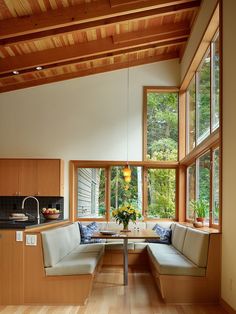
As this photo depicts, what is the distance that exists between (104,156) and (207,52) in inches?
→ 129

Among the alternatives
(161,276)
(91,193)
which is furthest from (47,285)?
(91,193)

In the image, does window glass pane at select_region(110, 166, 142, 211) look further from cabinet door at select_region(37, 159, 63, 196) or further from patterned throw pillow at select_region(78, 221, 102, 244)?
cabinet door at select_region(37, 159, 63, 196)

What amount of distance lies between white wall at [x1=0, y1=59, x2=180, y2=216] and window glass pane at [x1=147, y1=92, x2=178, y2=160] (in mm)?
257

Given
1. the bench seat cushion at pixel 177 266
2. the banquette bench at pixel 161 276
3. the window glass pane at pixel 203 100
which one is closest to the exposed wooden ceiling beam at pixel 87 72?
the window glass pane at pixel 203 100

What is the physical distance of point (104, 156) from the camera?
875 centimetres

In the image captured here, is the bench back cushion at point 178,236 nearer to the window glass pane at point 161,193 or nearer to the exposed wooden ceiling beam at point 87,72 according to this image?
the window glass pane at point 161,193

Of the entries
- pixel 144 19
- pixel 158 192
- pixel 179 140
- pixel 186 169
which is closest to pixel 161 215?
pixel 158 192

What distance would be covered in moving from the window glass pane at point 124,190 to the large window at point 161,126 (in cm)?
53

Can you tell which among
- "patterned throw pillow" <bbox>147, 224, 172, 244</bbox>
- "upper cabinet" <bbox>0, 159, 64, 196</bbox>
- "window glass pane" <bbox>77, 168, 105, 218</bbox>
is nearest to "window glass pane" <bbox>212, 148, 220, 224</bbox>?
"patterned throw pillow" <bbox>147, 224, 172, 244</bbox>

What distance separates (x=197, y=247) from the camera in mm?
5156

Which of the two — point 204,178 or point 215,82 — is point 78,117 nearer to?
point 204,178

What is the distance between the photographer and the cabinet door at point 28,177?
26.9 feet

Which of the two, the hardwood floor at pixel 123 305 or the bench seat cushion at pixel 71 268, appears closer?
the hardwood floor at pixel 123 305

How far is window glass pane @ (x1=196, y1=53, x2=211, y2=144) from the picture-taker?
21.7 ft
